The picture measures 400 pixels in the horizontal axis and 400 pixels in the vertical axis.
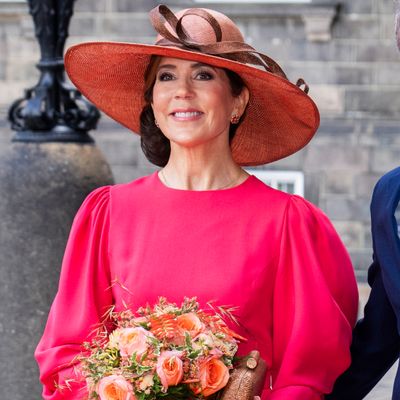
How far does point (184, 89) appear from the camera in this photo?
353 centimetres

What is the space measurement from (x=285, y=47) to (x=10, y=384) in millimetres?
6467

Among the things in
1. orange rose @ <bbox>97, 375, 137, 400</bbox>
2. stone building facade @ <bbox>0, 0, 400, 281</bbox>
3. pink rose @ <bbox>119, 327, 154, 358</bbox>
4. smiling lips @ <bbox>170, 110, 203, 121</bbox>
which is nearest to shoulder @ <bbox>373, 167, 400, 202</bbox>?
smiling lips @ <bbox>170, 110, 203, 121</bbox>

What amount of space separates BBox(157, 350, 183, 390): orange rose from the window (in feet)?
27.3

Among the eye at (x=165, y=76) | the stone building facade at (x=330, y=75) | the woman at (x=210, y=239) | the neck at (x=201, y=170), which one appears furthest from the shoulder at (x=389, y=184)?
the stone building facade at (x=330, y=75)

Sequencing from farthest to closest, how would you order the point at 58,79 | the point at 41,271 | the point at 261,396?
the point at 58,79, the point at 41,271, the point at 261,396

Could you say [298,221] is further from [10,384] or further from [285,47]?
[285,47]

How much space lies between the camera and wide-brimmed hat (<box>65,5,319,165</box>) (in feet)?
11.5

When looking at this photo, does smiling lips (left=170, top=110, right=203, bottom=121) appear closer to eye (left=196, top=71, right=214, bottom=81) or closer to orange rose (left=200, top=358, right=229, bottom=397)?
eye (left=196, top=71, right=214, bottom=81)

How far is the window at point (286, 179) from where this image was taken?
37.6 feet

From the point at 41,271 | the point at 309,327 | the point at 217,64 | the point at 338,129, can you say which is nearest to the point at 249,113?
the point at 217,64

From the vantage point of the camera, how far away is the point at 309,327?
11.4 feet

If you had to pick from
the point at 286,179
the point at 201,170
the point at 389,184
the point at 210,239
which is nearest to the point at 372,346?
the point at 389,184

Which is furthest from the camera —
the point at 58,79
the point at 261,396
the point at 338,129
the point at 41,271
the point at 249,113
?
the point at 338,129

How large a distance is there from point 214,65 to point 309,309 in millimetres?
681
